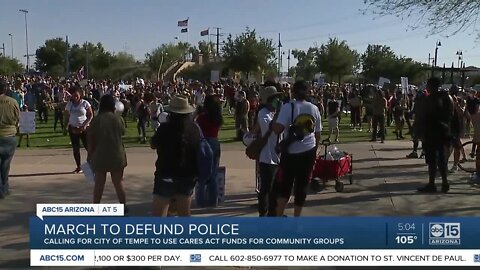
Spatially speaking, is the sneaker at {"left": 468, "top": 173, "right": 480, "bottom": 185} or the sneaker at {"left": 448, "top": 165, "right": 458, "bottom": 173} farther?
the sneaker at {"left": 448, "top": 165, "right": 458, "bottom": 173}

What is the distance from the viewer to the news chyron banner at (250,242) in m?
5.39

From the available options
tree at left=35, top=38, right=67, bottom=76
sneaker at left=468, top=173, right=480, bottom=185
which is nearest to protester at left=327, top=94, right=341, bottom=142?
sneaker at left=468, top=173, right=480, bottom=185

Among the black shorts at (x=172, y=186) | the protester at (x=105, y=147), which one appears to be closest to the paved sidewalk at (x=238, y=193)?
the protester at (x=105, y=147)

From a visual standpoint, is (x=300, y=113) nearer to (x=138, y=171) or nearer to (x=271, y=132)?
(x=271, y=132)

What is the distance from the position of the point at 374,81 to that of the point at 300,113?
52.2 m

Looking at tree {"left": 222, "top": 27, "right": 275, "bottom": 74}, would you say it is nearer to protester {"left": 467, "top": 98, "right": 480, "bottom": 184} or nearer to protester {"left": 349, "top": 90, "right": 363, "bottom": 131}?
protester {"left": 349, "top": 90, "right": 363, "bottom": 131}

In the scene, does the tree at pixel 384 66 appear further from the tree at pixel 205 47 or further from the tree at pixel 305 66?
the tree at pixel 205 47

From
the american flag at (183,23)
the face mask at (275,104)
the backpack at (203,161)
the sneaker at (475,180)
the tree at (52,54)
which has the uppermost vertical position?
the american flag at (183,23)

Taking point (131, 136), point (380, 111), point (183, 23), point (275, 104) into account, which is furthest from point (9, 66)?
point (275, 104)

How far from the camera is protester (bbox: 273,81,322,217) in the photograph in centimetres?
634

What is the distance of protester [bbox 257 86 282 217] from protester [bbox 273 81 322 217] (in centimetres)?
23

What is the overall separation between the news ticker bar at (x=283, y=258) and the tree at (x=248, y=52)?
4524cm

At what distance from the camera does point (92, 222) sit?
5.45 m

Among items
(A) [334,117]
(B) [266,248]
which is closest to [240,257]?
(B) [266,248]
